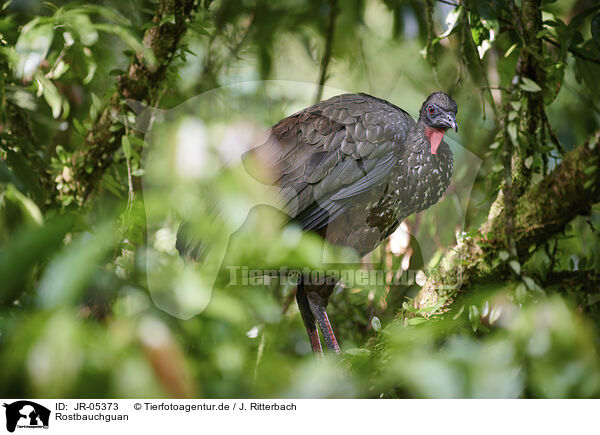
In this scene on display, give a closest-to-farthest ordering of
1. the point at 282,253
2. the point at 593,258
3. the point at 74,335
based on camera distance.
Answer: the point at 74,335, the point at 282,253, the point at 593,258

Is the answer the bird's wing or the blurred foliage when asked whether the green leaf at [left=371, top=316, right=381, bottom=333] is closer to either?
the blurred foliage

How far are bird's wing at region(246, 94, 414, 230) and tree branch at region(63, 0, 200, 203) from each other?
0.30 meters

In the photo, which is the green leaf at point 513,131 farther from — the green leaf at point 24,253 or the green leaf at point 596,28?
the green leaf at point 24,253

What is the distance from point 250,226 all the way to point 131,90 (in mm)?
507

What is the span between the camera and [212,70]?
992 mm

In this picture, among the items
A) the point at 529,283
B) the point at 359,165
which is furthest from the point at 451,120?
the point at 529,283

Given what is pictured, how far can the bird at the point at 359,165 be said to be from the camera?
81cm

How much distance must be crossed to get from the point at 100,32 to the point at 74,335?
Answer: 86 cm
